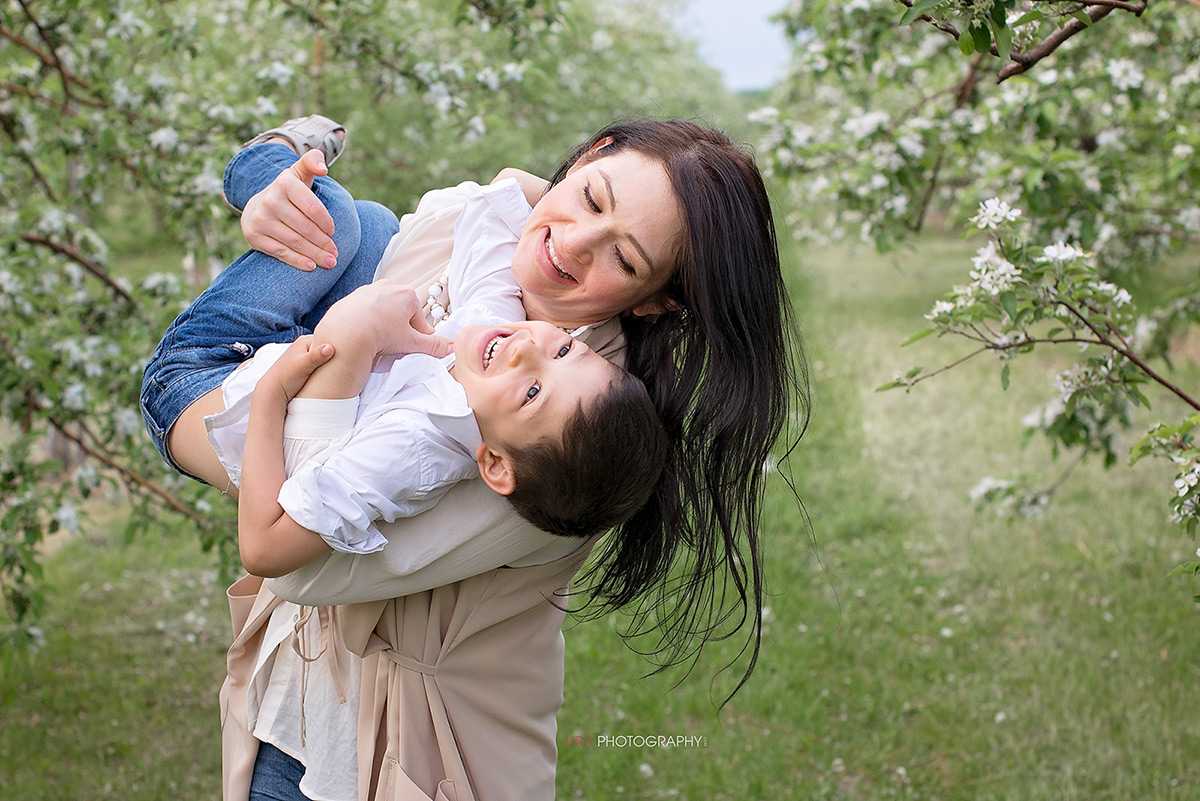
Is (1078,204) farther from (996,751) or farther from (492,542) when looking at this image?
(492,542)

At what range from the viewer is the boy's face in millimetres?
1400

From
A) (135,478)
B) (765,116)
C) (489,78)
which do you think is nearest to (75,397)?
(135,478)

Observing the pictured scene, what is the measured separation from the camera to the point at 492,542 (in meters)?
1.46

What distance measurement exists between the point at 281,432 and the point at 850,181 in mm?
3213

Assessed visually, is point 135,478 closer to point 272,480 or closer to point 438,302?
point 438,302

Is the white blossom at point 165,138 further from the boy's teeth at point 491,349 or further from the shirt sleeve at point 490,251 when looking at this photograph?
the boy's teeth at point 491,349

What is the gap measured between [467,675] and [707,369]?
59cm

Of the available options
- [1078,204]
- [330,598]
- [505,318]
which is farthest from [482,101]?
[330,598]

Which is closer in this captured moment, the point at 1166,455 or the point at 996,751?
the point at 1166,455

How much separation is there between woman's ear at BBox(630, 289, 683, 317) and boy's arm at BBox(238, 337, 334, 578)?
0.51 meters

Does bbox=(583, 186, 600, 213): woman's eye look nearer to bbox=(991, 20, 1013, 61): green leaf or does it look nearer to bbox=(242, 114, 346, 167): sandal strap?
bbox=(242, 114, 346, 167): sandal strap

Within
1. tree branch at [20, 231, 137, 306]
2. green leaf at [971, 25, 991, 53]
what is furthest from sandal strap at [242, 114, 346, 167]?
tree branch at [20, 231, 137, 306]

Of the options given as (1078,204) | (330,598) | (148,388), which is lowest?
(1078,204)

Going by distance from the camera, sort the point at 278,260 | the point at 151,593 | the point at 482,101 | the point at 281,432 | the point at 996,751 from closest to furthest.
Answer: the point at 281,432 < the point at 278,260 < the point at 996,751 < the point at 482,101 < the point at 151,593
